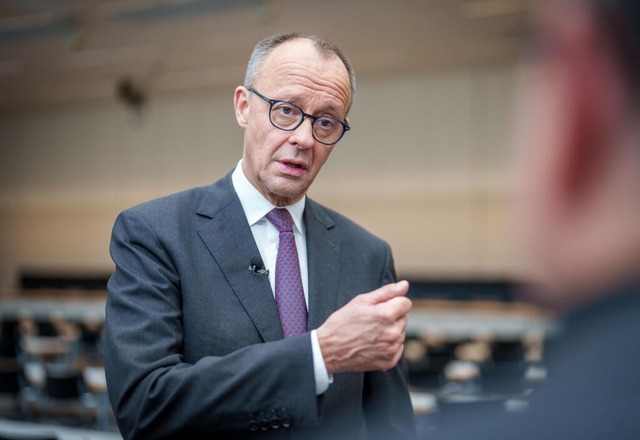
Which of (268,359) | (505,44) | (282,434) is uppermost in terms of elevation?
(505,44)

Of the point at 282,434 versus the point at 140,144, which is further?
the point at 140,144

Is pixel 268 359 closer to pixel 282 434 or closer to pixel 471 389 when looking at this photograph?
pixel 282 434

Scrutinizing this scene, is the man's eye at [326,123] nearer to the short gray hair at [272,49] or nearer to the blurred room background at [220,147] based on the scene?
the short gray hair at [272,49]

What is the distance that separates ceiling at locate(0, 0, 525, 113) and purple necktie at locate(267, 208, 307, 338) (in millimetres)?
7705

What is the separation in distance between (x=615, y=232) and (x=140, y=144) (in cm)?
1881

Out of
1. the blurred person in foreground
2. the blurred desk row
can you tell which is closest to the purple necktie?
the blurred person in foreground

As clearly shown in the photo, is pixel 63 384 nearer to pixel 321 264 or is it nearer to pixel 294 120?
pixel 321 264

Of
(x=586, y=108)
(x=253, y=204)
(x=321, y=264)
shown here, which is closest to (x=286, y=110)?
(x=253, y=204)

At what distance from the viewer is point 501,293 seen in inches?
538

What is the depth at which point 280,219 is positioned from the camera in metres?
1.89

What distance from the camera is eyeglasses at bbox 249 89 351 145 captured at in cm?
176

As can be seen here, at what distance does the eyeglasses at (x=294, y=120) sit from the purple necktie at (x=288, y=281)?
23cm

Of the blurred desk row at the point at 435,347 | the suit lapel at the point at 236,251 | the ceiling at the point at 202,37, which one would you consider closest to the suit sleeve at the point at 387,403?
the suit lapel at the point at 236,251

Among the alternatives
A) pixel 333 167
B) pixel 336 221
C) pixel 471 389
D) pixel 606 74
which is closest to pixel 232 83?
pixel 333 167
